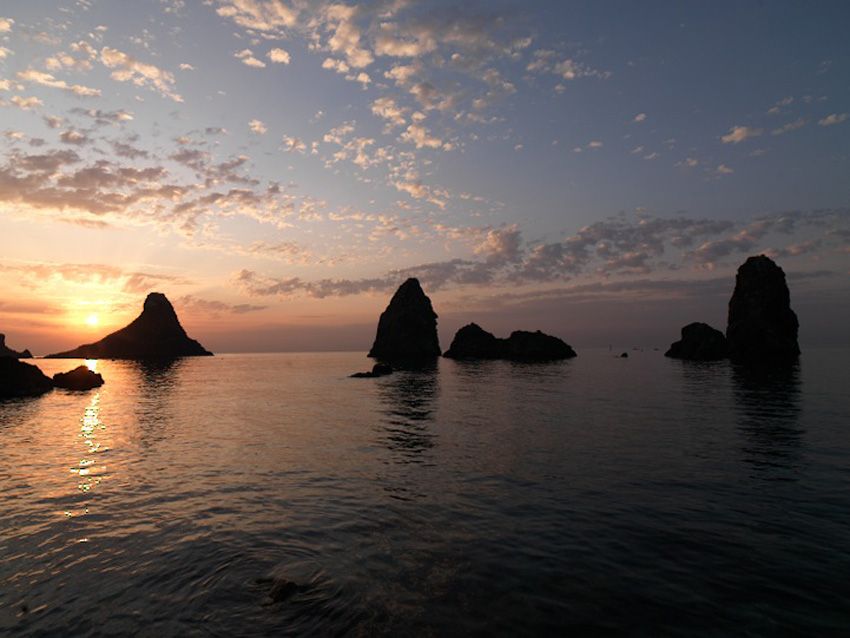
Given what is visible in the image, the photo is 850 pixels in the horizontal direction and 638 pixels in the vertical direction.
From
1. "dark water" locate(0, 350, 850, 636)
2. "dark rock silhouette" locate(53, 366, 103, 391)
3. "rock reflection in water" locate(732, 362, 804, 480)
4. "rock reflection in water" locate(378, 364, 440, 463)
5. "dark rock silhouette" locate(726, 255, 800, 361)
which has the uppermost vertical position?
"dark rock silhouette" locate(726, 255, 800, 361)

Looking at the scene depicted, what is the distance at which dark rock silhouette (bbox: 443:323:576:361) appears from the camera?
177500mm

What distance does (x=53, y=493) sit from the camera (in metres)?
20.6

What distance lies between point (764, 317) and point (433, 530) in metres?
146

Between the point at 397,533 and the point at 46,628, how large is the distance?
9303 mm

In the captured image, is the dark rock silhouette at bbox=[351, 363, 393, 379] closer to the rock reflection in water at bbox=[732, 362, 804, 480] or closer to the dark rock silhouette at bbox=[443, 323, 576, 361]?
the rock reflection in water at bbox=[732, 362, 804, 480]

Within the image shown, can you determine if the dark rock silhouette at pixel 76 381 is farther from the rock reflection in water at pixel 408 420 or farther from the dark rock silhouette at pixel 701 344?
the dark rock silhouette at pixel 701 344

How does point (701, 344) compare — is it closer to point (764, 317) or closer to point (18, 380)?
point (764, 317)

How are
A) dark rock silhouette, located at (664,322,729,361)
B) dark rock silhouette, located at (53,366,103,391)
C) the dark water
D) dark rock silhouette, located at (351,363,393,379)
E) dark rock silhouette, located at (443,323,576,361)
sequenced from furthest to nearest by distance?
dark rock silhouette, located at (443,323,576,361)
dark rock silhouette, located at (664,322,729,361)
dark rock silhouette, located at (351,363,393,379)
dark rock silhouette, located at (53,366,103,391)
the dark water

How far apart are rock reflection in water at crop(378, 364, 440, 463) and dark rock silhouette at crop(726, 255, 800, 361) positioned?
10532cm

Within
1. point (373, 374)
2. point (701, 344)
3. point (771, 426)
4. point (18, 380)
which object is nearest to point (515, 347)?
point (701, 344)

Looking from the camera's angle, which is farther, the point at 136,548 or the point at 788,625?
the point at 136,548

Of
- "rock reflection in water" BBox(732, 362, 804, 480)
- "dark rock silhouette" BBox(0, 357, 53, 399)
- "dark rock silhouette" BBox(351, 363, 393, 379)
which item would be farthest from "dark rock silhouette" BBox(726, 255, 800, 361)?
"dark rock silhouette" BBox(0, 357, 53, 399)

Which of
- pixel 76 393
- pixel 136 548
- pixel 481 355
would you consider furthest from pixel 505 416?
pixel 481 355

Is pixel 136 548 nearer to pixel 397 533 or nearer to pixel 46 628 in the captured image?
pixel 46 628
